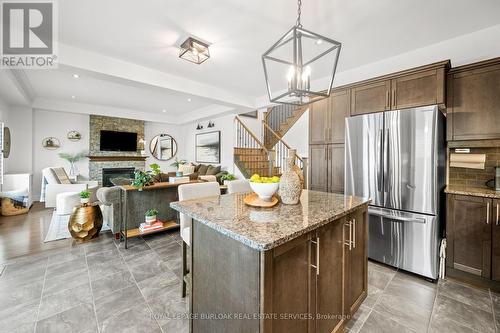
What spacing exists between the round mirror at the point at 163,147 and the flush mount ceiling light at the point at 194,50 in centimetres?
623

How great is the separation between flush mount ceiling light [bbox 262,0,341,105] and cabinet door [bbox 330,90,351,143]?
281 millimetres

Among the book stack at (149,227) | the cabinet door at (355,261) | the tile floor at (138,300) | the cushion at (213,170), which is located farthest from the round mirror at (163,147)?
the cabinet door at (355,261)

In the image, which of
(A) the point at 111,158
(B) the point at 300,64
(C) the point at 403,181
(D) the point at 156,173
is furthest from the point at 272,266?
(A) the point at 111,158

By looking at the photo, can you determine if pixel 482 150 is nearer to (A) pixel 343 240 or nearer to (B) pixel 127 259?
(A) pixel 343 240

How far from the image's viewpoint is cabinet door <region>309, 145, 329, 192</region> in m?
3.30

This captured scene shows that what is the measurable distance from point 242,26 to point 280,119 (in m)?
5.14

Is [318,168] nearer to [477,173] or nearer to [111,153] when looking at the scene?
[477,173]

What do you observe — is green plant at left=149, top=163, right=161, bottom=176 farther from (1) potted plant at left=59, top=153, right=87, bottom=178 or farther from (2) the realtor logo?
(1) potted plant at left=59, top=153, right=87, bottom=178

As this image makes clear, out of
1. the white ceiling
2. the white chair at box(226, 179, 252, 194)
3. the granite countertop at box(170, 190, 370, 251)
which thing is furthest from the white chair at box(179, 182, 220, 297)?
the white ceiling

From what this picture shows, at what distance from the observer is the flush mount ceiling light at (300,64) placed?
4.34 ft

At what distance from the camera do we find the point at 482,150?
259cm

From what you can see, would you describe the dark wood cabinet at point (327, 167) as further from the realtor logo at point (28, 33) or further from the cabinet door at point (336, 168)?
the realtor logo at point (28, 33)

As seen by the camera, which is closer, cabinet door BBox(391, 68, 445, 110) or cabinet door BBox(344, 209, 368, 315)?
cabinet door BBox(344, 209, 368, 315)

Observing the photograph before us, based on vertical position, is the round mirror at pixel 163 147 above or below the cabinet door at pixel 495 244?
above
